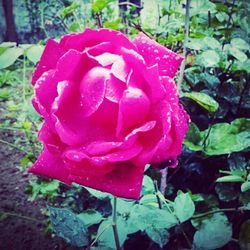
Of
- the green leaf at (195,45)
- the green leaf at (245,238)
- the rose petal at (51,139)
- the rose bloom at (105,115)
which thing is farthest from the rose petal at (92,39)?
the green leaf at (245,238)

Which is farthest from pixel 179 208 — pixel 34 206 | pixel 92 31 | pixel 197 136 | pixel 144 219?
pixel 34 206

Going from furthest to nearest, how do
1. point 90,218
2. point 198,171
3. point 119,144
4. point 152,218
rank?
point 198,171 → point 90,218 → point 152,218 → point 119,144

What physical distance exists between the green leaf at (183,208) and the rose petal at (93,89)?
248 mm

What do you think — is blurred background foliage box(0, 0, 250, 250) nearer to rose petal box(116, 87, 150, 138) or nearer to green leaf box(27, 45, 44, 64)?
green leaf box(27, 45, 44, 64)

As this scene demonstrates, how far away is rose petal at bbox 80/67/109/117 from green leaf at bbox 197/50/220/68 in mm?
289

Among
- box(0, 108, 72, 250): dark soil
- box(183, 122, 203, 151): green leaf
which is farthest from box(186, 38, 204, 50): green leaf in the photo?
box(0, 108, 72, 250): dark soil

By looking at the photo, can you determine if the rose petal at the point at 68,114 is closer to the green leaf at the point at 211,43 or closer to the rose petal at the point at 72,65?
the rose petal at the point at 72,65

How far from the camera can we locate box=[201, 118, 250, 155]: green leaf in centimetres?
62

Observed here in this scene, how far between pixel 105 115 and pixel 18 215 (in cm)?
56

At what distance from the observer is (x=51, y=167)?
0.40 meters

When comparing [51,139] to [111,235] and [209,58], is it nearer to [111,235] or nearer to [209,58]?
[111,235]

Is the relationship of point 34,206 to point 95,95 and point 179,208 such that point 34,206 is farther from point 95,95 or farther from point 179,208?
point 95,95

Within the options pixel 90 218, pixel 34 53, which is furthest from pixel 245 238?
pixel 34 53

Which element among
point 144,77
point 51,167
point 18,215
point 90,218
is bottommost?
point 18,215
